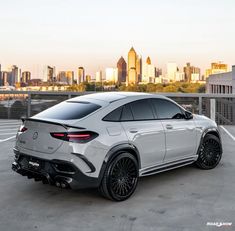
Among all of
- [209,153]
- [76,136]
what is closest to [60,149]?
[76,136]

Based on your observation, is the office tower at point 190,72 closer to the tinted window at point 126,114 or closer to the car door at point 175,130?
the car door at point 175,130

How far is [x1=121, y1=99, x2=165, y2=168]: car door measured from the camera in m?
5.06

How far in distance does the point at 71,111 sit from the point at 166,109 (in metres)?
1.70

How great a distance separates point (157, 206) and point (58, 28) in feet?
180

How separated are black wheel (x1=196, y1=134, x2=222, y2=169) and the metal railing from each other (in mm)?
5878

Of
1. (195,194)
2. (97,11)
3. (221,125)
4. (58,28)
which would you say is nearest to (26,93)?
(221,125)

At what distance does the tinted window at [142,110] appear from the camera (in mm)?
5297

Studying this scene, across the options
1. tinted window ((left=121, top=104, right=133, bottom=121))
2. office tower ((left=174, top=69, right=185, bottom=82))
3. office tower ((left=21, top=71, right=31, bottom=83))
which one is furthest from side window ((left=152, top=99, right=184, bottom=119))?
office tower ((left=174, top=69, right=185, bottom=82))

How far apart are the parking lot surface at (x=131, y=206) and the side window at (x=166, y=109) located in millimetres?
1074

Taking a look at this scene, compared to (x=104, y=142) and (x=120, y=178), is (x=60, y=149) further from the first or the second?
(x=120, y=178)

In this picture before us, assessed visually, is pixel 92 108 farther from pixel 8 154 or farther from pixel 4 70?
pixel 4 70

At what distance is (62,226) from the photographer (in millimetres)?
3973

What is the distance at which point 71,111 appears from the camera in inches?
197

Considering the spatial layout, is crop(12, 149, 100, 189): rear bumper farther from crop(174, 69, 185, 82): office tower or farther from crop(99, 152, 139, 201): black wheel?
crop(174, 69, 185, 82): office tower
